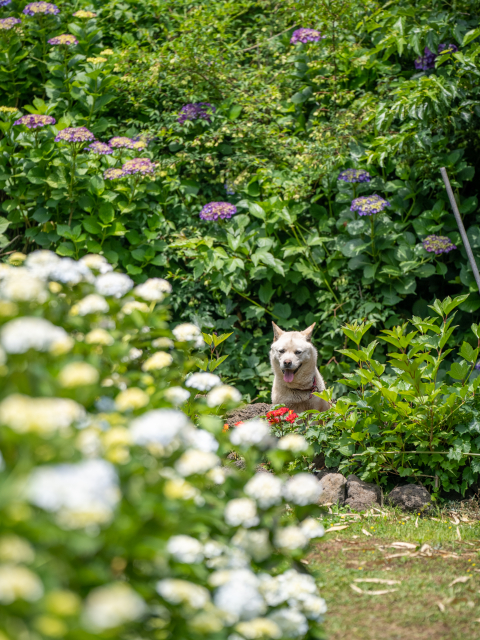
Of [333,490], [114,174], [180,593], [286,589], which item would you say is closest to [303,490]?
[286,589]

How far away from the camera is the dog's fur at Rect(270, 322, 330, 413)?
15.3 feet

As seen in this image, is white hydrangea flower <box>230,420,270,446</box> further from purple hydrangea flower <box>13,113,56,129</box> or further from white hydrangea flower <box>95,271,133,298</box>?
purple hydrangea flower <box>13,113,56,129</box>

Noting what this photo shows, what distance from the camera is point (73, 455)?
3.97ft

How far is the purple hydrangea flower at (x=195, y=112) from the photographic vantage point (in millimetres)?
6352

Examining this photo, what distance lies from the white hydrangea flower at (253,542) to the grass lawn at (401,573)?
0.45m

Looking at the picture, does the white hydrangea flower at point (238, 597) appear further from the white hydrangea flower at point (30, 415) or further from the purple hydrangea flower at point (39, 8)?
the purple hydrangea flower at point (39, 8)

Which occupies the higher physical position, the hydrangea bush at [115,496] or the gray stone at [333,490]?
the hydrangea bush at [115,496]

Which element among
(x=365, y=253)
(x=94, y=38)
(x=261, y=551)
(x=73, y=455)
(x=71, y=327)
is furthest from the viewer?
(x=94, y=38)

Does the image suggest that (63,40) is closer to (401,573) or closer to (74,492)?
(401,573)

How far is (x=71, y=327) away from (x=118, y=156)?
176 inches

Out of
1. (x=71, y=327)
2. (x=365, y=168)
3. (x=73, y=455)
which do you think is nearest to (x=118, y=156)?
(x=365, y=168)

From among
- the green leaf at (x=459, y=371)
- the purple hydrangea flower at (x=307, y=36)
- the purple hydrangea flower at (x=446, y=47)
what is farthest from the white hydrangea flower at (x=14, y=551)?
the purple hydrangea flower at (x=307, y=36)

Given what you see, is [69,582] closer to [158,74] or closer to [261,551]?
[261,551]

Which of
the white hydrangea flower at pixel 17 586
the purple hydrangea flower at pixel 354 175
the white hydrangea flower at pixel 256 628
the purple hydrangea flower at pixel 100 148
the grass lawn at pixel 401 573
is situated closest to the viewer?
the white hydrangea flower at pixel 17 586
